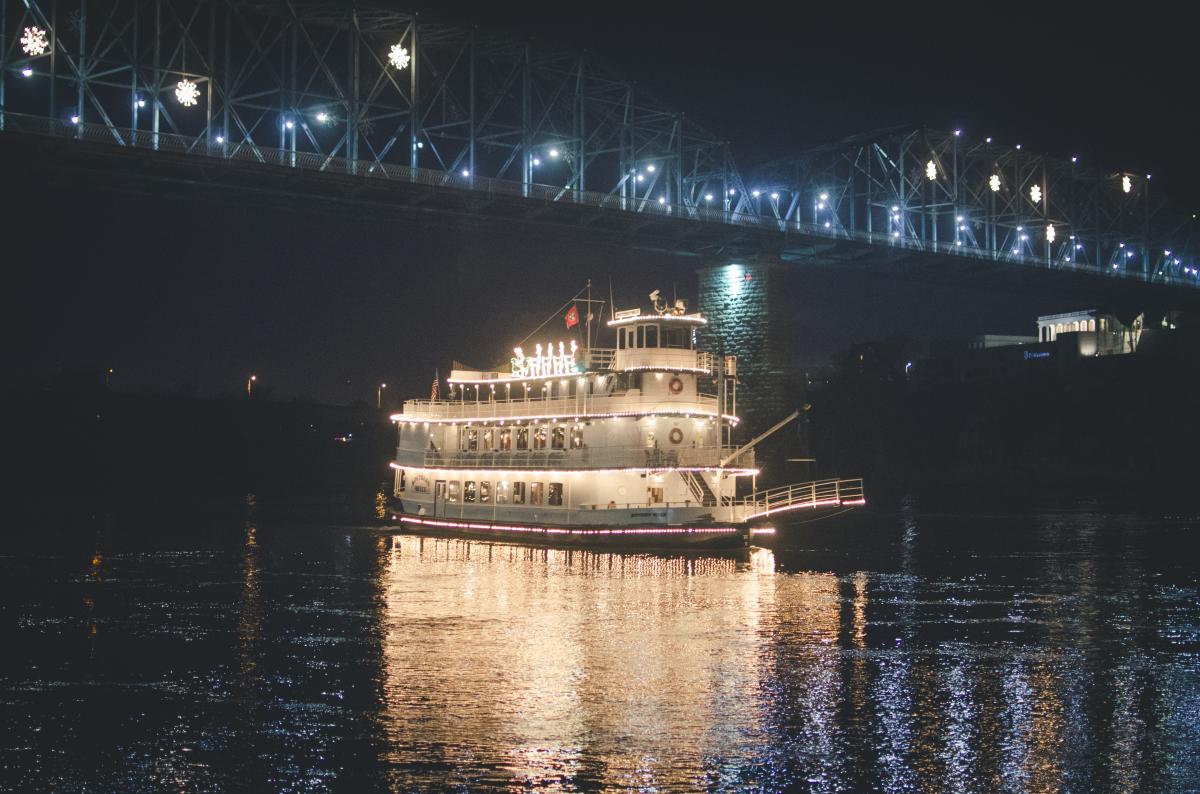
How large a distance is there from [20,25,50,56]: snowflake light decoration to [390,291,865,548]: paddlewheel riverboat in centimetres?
2703

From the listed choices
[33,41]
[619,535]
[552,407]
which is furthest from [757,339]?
[33,41]

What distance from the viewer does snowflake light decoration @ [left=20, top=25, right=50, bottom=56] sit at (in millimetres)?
56625

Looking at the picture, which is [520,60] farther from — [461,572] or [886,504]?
[461,572]

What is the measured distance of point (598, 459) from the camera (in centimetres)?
4156

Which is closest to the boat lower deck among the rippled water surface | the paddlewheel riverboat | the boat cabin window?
the paddlewheel riverboat

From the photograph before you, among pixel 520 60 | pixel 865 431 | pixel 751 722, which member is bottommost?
pixel 751 722

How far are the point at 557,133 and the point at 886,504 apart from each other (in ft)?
97.9

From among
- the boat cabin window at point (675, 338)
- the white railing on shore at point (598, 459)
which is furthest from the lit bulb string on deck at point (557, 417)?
the boat cabin window at point (675, 338)

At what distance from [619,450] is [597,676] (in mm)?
20678

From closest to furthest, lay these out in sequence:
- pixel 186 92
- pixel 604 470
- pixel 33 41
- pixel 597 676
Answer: pixel 597 676
pixel 604 470
pixel 33 41
pixel 186 92

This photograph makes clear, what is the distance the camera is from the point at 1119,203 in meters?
111

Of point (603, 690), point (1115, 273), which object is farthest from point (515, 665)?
point (1115, 273)

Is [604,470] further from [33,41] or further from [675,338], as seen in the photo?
[33,41]

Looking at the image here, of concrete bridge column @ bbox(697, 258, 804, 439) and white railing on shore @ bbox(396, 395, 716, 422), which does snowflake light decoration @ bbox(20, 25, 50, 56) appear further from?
concrete bridge column @ bbox(697, 258, 804, 439)
